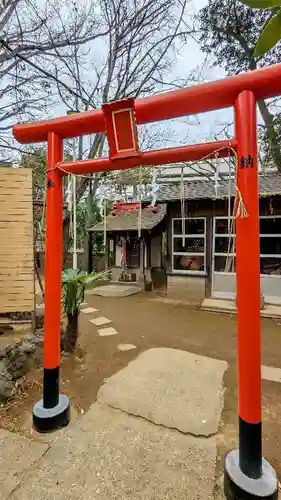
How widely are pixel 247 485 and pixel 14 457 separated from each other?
1.75 metres

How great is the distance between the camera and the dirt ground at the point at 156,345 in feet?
8.79

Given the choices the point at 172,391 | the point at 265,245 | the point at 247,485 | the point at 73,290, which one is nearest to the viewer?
the point at 247,485

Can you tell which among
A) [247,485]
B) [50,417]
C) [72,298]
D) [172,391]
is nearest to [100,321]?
[72,298]

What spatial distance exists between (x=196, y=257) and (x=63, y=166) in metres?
6.40

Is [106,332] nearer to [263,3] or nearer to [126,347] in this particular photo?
[126,347]

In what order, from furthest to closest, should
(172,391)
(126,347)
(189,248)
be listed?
(189,248)
(126,347)
(172,391)

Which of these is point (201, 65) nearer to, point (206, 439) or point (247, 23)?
point (247, 23)

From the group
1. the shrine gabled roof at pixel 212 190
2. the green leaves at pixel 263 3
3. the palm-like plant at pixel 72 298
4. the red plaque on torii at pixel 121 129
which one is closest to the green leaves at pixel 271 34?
the green leaves at pixel 263 3

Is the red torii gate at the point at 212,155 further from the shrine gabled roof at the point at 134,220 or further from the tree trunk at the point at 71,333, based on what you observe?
the shrine gabled roof at the point at 134,220

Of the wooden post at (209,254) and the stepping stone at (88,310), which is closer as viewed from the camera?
the stepping stone at (88,310)

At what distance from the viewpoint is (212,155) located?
88.7 inches

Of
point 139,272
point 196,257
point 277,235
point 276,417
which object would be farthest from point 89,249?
point 276,417

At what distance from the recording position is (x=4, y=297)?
13.4 feet

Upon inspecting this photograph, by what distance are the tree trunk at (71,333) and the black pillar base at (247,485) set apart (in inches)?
107
